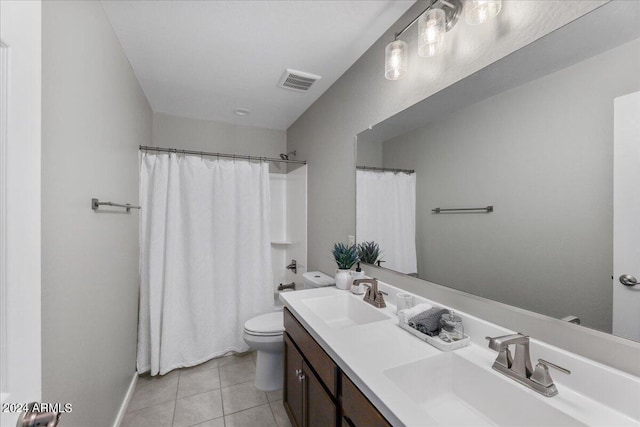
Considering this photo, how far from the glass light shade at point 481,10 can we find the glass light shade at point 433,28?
107mm

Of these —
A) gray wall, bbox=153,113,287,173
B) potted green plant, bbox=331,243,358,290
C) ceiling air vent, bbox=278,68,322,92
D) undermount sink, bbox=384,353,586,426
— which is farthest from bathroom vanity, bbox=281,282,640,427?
gray wall, bbox=153,113,287,173

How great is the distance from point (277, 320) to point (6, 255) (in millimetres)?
1872

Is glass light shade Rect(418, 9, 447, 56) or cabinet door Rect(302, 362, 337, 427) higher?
glass light shade Rect(418, 9, 447, 56)

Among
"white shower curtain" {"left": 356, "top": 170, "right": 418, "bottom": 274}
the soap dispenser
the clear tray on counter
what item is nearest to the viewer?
the clear tray on counter

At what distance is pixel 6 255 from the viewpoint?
19.2 inches

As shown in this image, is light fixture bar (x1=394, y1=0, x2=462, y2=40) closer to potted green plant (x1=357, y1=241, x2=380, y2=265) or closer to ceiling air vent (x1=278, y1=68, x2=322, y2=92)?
ceiling air vent (x1=278, y1=68, x2=322, y2=92)

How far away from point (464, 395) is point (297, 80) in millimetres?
2195

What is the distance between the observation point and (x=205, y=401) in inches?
76.1

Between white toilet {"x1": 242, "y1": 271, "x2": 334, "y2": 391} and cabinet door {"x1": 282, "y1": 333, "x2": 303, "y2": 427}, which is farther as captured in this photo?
white toilet {"x1": 242, "y1": 271, "x2": 334, "y2": 391}

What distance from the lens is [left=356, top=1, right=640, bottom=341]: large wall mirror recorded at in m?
0.77

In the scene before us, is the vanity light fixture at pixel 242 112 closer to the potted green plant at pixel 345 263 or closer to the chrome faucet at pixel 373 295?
the potted green plant at pixel 345 263

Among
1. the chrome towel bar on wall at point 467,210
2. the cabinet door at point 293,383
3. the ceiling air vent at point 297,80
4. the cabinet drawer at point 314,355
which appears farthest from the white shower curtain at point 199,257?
the chrome towel bar on wall at point 467,210

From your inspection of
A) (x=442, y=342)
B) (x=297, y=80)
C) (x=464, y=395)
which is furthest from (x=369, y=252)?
(x=297, y=80)

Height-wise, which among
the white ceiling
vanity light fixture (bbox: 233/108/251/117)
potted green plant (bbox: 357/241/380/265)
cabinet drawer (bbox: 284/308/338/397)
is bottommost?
cabinet drawer (bbox: 284/308/338/397)
